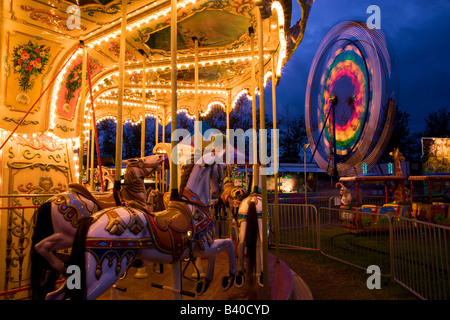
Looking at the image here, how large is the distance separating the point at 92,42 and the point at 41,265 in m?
4.02

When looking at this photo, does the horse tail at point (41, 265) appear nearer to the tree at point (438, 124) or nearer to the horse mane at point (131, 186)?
the horse mane at point (131, 186)

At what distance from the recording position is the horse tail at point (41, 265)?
2.63m

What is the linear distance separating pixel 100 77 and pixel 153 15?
2.87m

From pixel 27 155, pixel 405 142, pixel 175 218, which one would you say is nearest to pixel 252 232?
pixel 175 218

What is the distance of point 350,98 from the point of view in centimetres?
891

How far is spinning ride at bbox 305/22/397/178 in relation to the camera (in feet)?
24.0

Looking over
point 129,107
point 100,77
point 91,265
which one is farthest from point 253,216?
point 129,107

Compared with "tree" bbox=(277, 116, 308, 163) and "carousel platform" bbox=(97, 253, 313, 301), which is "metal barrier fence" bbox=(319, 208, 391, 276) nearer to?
"carousel platform" bbox=(97, 253, 313, 301)

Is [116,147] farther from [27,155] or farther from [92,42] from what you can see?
[92,42]

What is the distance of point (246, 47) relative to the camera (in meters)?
6.27

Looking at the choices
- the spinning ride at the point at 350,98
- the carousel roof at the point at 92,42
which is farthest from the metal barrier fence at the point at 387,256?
the spinning ride at the point at 350,98
